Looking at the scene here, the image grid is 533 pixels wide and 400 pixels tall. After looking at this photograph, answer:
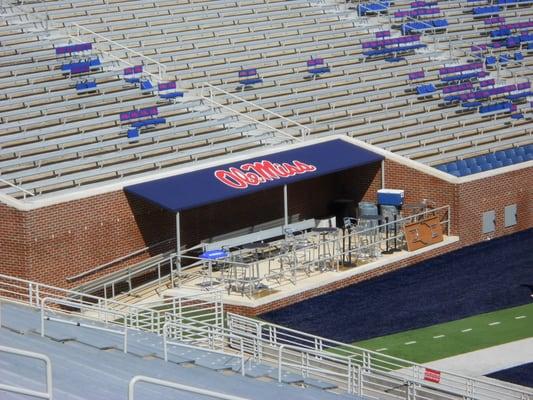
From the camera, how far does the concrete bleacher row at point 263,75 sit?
3678 centimetres

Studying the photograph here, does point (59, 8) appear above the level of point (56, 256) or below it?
above

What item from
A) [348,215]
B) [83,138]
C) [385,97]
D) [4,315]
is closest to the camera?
[4,315]

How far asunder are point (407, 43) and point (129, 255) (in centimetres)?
1607

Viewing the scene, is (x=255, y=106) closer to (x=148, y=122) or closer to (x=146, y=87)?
(x=146, y=87)

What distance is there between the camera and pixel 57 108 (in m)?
36.4

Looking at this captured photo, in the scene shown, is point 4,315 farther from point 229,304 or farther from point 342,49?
point 342,49

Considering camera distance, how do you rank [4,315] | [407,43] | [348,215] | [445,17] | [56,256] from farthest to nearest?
[445,17] < [407,43] < [348,215] < [56,256] < [4,315]

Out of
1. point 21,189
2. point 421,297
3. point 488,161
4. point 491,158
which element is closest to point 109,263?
point 21,189

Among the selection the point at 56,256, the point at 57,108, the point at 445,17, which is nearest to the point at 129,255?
the point at 56,256

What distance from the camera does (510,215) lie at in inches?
1527

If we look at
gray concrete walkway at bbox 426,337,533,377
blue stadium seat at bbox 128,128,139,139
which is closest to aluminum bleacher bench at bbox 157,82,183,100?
blue stadium seat at bbox 128,128,139,139

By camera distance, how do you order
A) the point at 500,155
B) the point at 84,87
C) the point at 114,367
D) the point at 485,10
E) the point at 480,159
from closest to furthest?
the point at 114,367
the point at 84,87
the point at 480,159
the point at 500,155
the point at 485,10

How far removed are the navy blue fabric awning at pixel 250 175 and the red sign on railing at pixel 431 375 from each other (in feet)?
26.7

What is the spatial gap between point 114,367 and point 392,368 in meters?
7.14
